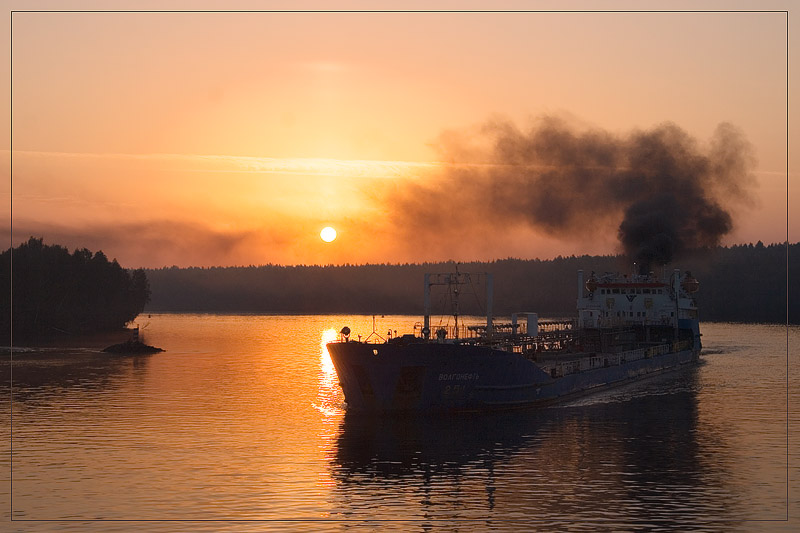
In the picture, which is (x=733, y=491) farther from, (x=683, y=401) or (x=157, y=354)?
(x=157, y=354)

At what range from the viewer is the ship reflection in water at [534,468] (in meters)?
39.3

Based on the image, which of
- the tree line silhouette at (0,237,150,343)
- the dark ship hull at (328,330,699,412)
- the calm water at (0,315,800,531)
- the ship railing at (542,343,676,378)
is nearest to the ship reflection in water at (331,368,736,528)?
the calm water at (0,315,800,531)

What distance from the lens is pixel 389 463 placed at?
4884cm

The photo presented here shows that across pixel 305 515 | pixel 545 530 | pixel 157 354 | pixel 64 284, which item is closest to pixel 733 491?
pixel 545 530

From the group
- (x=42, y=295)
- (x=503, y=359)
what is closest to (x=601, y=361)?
(x=503, y=359)

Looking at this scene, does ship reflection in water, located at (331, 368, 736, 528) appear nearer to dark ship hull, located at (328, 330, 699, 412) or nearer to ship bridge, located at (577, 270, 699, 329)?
dark ship hull, located at (328, 330, 699, 412)

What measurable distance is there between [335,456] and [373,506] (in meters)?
10.7

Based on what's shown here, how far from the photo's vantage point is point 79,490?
43.1 meters

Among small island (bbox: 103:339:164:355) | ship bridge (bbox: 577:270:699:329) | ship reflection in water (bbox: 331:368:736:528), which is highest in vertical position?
ship bridge (bbox: 577:270:699:329)

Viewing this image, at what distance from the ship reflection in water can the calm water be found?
0.12 meters

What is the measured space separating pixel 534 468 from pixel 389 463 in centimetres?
734

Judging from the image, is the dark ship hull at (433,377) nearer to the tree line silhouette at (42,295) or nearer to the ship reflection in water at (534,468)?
the ship reflection in water at (534,468)

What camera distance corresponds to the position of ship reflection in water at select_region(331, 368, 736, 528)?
39312 mm

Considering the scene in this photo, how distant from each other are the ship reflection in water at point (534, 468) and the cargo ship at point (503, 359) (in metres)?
1.34
